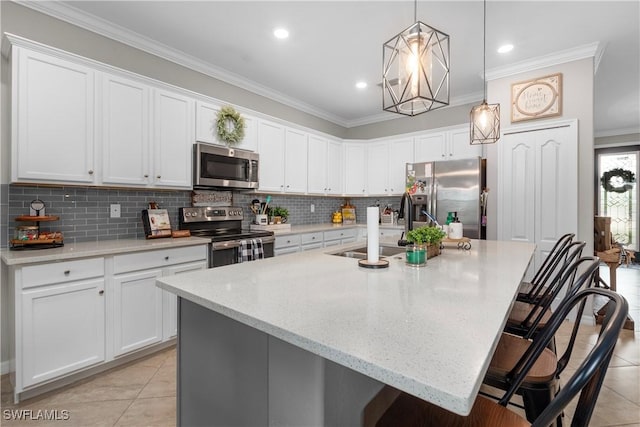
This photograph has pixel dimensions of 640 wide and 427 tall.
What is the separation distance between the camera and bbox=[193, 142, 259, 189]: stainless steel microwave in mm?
3057

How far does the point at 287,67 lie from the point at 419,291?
10.2 ft

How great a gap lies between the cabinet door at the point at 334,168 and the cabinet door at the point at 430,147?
4.05ft

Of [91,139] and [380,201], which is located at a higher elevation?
[91,139]

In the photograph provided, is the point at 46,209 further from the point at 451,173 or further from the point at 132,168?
the point at 451,173

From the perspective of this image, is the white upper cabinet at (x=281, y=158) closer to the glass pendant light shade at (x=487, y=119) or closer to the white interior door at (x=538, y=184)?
the glass pendant light shade at (x=487, y=119)

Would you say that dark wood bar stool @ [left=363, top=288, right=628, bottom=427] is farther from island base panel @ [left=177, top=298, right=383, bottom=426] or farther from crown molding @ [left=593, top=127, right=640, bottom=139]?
crown molding @ [left=593, top=127, right=640, bottom=139]

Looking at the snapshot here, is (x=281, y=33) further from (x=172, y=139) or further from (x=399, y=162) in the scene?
(x=399, y=162)

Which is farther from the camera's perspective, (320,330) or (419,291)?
(419,291)

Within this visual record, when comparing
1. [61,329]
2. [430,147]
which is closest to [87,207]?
[61,329]

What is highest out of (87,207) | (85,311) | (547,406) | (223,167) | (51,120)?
(51,120)

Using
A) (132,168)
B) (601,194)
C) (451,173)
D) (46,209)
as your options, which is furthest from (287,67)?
(601,194)

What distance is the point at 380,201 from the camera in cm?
530

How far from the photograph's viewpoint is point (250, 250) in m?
3.14

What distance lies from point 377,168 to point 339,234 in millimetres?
1309
